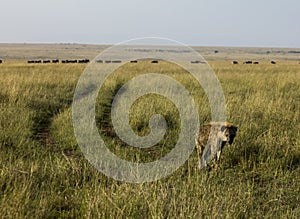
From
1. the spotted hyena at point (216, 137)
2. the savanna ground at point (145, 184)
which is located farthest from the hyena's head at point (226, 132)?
the savanna ground at point (145, 184)

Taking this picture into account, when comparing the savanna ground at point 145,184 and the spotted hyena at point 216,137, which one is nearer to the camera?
the savanna ground at point 145,184

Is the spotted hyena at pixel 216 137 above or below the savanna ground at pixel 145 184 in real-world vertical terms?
above

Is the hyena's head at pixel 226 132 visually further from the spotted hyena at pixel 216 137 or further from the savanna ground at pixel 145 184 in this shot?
the savanna ground at pixel 145 184

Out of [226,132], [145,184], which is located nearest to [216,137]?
[226,132]

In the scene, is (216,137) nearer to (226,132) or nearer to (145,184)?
(226,132)

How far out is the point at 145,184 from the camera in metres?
3.51

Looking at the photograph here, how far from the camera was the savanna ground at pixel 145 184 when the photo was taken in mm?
3002

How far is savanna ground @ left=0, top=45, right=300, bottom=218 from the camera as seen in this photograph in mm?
3002

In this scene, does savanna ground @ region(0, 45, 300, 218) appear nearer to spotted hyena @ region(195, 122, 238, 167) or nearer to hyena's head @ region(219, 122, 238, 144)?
spotted hyena @ region(195, 122, 238, 167)

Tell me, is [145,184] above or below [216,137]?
below

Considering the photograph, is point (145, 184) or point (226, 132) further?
point (226, 132)

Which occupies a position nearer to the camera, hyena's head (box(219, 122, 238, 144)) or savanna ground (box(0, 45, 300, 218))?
savanna ground (box(0, 45, 300, 218))

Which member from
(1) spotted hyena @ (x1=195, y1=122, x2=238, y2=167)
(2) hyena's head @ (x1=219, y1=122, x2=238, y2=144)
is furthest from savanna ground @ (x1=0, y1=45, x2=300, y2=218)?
(2) hyena's head @ (x1=219, y1=122, x2=238, y2=144)

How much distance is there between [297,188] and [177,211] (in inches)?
73.3
